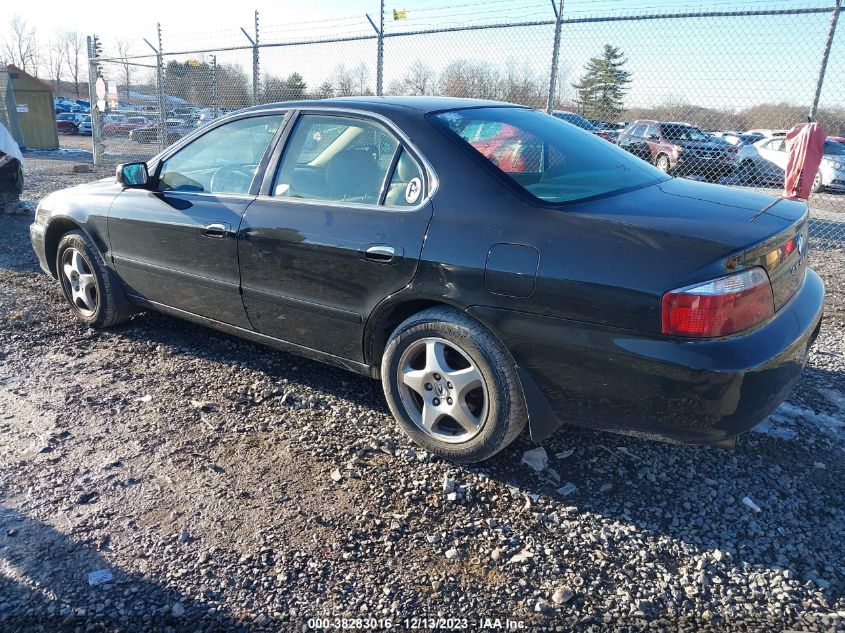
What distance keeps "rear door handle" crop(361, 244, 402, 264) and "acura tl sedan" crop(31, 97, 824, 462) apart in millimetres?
11

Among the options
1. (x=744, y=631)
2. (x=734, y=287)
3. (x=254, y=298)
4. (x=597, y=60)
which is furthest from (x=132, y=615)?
(x=597, y=60)

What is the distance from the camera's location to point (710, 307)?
2.21 meters

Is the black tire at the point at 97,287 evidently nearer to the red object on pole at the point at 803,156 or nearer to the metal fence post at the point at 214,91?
the red object on pole at the point at 803,156

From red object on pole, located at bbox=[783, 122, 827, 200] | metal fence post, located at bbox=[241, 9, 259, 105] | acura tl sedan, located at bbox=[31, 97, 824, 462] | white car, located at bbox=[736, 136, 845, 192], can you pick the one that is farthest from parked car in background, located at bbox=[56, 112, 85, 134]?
red object on pole, located at bbox=[783, 122, 827, 200]

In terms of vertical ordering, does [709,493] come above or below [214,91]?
below

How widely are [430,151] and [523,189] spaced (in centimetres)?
49

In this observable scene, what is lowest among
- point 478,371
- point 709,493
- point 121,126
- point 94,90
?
point 709,493

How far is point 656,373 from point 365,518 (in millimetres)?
1272

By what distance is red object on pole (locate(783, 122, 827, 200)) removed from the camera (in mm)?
6597

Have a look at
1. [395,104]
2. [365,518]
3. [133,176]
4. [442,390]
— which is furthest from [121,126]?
[365,518]

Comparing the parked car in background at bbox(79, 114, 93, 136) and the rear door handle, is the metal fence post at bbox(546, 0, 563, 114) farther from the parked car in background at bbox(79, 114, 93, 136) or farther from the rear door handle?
the parked car in background at bbox(79, 114, 93, 136)

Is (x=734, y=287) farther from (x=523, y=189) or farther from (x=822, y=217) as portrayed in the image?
(x=822, y=217)

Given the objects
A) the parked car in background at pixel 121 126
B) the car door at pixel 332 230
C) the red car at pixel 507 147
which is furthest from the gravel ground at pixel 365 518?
the parked car in background at pixel 121 126

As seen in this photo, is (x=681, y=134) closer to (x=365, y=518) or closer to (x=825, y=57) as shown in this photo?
(x=825, y=57)
